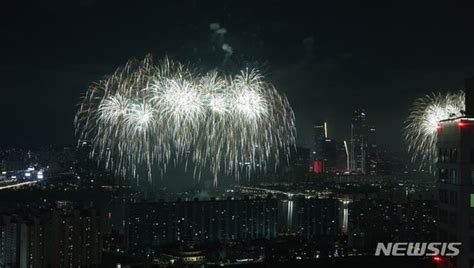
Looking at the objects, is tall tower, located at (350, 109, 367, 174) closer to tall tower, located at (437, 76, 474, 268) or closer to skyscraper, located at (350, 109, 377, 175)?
skyscraper, located at (350, 109, 377, 175)

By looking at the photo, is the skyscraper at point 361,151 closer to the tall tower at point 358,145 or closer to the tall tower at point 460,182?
the tall tower at point 358,145

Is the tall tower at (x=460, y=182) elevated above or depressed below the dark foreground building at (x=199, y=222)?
above

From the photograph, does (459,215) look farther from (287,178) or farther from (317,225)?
(287,178)

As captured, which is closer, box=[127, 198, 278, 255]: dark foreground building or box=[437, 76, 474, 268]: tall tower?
box=[437, 76, 474, 268]: tall tower

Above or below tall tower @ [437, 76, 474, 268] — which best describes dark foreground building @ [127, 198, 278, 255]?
below

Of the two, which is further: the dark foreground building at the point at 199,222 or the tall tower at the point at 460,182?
the dark foreground building at the point at 199,222

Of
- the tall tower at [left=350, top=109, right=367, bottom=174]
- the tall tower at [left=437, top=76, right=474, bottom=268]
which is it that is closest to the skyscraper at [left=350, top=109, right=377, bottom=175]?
the tall tower at [left=350, top=109, right=367, bottom=174]

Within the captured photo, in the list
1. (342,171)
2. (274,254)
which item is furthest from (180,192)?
(274,254)

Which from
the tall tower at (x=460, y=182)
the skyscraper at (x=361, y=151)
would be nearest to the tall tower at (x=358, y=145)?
the skyscraper at (x=361, y=151)

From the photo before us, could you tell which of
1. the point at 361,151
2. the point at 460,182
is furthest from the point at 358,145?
the point at 460,182
